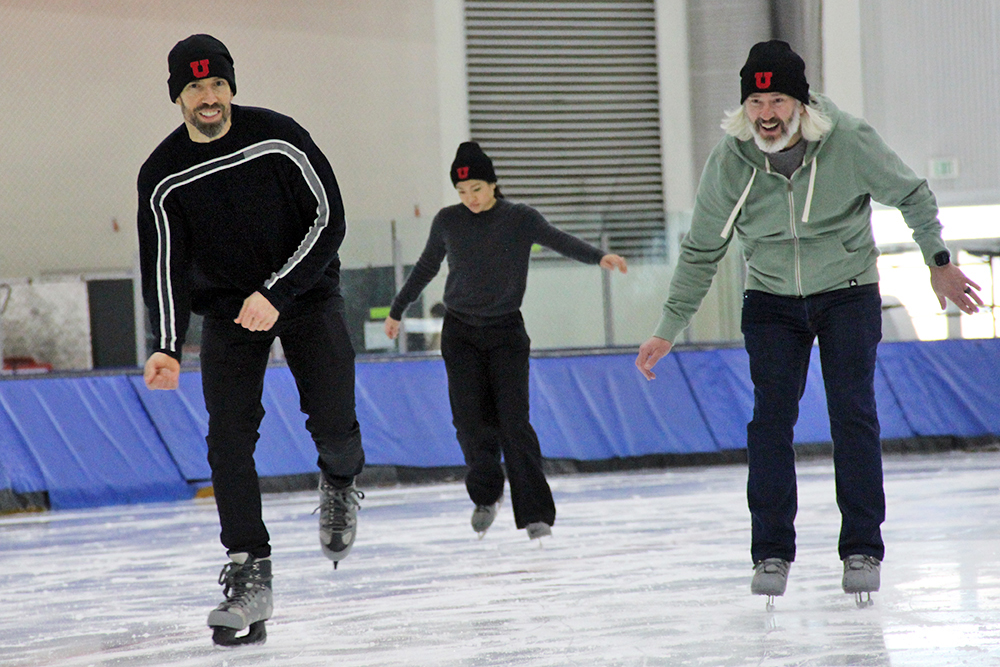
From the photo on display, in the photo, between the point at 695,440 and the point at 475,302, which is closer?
the point at 475,302

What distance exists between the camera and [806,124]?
293 centimetres

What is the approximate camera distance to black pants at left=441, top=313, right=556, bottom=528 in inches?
184

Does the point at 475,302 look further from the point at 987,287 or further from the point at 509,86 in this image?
the point at 509,86

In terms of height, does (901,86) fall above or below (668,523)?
above

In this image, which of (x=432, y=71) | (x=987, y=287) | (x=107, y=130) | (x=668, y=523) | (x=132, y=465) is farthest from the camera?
(x=432, y=71)

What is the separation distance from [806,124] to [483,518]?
2.48 metres

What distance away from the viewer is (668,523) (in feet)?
17.2

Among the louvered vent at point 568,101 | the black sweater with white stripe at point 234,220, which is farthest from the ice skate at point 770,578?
the louvered vent at point 568,101

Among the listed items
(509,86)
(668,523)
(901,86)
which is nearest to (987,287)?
(901,86)

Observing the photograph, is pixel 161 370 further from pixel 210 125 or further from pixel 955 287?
pixel 955 287

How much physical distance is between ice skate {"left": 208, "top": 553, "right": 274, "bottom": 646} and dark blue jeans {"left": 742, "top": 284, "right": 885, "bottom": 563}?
121 centimetres

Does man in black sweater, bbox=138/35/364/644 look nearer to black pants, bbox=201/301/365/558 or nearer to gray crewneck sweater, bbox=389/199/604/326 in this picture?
black pants, bbox=201/301/365/558

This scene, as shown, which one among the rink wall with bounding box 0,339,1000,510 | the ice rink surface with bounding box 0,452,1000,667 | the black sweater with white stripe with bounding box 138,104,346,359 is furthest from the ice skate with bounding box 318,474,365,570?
the rink wall with bounding box 0,339,1000,510

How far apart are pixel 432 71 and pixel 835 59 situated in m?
4.46
